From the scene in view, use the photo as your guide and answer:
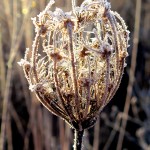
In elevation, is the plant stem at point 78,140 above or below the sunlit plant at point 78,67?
below

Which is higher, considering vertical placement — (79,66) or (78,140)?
(79,66)

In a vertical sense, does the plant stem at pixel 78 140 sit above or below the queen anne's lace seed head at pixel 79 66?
below

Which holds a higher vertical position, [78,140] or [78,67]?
[78,67]

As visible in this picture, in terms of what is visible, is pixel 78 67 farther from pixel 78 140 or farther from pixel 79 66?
pixel 78 140

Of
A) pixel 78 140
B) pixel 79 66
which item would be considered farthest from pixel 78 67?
pixel 78 140

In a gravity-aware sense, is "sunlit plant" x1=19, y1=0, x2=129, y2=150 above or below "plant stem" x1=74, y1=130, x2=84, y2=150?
above

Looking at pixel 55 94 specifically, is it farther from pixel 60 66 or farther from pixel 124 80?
pixel 124 80

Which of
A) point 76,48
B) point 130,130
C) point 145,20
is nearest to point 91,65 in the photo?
point 76,48
